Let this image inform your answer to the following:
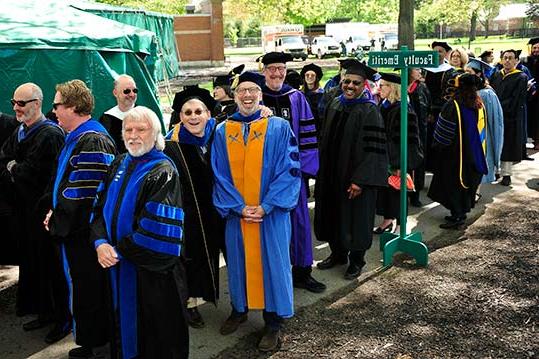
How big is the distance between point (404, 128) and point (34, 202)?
3.35 meters

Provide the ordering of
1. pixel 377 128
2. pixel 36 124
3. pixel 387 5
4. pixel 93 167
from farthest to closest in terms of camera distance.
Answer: pixel 387 5
pixel 377 128
pixel 36 124
pixel 93 167

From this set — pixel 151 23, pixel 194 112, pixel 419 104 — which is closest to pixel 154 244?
pixel 194 112

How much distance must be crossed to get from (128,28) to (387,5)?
2597 inches

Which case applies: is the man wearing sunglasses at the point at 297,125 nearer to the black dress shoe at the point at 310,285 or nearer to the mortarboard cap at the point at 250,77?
the black dress shoe at the point at 310,285

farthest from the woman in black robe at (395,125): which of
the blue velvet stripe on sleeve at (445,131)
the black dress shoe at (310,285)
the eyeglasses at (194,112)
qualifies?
the eyeglasses at (194,112)

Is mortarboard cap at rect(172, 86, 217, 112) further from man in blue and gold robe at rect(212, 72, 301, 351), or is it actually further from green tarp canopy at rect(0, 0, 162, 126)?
green tarp canopy at rect(0, 0, 162, 126)

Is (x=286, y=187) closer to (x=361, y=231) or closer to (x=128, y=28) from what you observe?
(x=361, y=231)

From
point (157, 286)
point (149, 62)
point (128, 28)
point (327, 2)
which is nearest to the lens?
point (157, 286)

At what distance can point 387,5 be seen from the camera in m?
69.3

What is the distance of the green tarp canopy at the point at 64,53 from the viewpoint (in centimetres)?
690

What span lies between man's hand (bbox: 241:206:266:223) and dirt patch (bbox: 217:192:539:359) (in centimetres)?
97

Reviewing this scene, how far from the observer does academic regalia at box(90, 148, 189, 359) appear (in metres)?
3.24

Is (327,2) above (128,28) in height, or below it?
above

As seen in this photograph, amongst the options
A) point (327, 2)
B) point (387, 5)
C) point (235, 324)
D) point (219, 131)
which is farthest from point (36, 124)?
point (387, 5)
